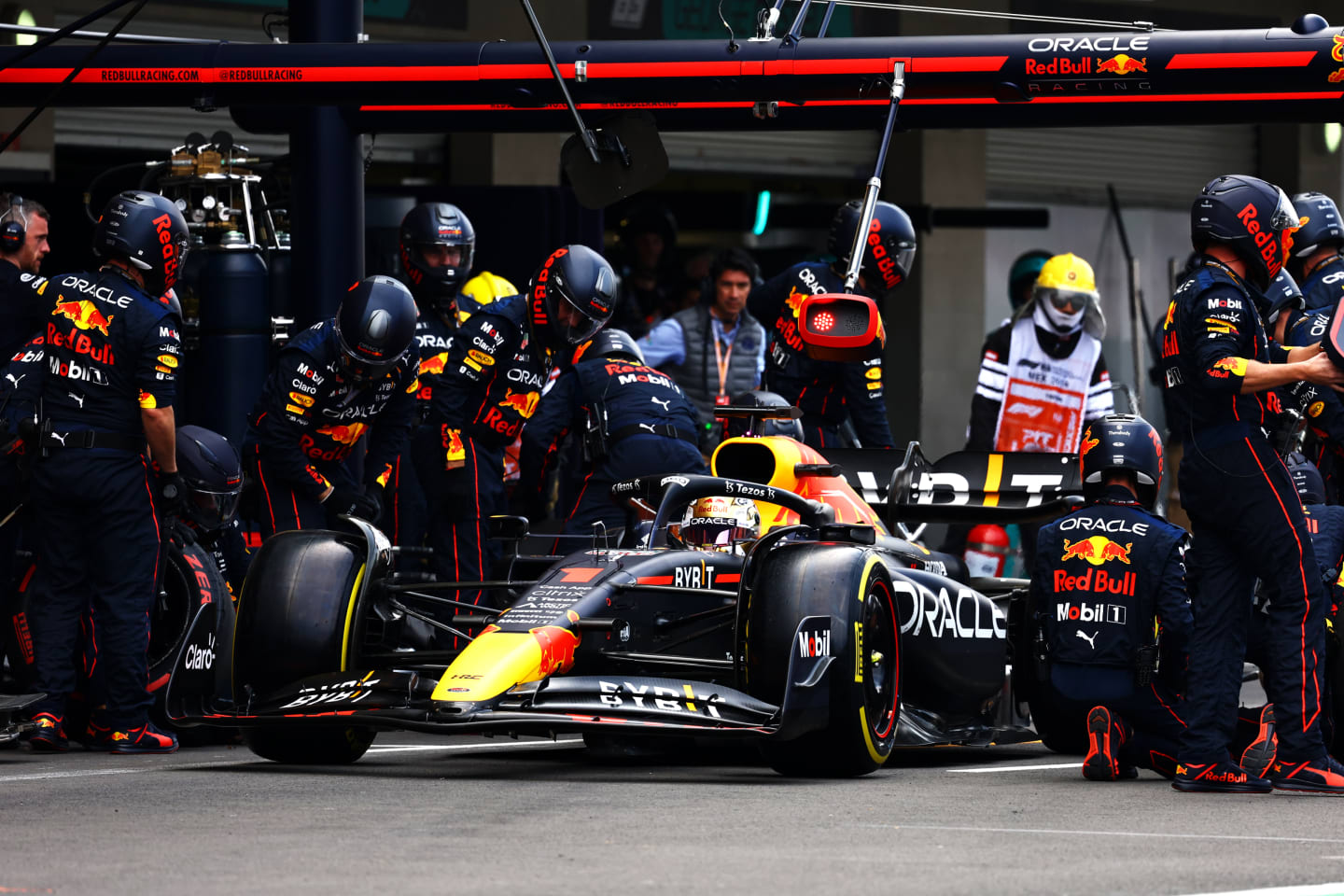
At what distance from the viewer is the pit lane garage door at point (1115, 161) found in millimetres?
21125

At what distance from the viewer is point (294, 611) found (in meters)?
8.32

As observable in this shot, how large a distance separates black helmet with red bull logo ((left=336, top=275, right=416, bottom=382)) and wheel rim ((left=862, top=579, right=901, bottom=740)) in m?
2.76

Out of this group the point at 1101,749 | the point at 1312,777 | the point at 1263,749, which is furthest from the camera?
the point at 1101,749

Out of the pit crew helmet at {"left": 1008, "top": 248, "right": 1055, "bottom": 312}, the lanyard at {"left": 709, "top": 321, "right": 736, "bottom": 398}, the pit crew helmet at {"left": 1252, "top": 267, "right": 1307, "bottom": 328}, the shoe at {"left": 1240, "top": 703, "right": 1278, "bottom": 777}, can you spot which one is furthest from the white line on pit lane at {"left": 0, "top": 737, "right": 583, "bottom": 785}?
the pit crew helmet at {"left": 1008, "top": 248, "right": 1055, "bottom": 312}

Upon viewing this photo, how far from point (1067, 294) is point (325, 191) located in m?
4.17

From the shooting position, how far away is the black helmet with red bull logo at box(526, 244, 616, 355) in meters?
10.8

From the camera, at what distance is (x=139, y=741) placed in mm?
9211

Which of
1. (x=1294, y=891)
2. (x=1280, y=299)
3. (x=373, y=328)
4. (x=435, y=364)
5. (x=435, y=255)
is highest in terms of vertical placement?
(x=435, y=255)

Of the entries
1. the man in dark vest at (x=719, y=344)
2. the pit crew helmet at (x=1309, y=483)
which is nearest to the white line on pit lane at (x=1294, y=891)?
the pit crew helmet at (x=1309, y=483)

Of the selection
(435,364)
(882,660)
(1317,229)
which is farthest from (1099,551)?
(435,364)

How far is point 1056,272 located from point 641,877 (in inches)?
324

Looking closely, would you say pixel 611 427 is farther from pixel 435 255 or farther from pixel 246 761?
pixel 246 761

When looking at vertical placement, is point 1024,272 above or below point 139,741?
above

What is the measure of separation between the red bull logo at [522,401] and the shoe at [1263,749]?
4486 millimetres
